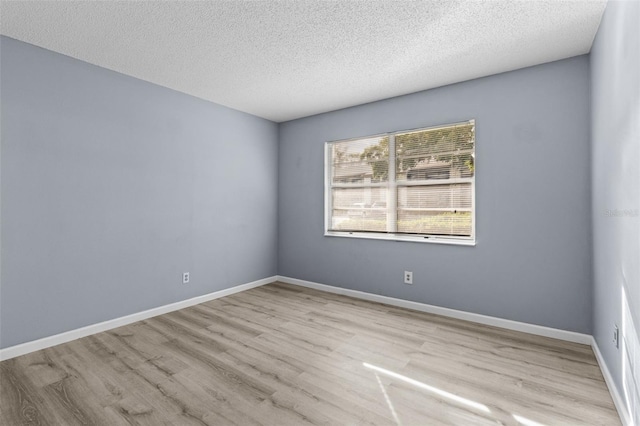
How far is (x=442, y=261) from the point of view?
3490mm

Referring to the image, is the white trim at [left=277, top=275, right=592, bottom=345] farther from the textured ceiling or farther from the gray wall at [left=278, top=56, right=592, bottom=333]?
the textured ceiling

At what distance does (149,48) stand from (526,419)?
3869 millimetres

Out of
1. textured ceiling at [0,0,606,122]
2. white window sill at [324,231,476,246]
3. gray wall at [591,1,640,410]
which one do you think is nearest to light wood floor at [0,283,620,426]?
gray wall at [591,1,640,410]

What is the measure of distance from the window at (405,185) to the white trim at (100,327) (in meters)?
1.87

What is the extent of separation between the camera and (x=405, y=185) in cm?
386

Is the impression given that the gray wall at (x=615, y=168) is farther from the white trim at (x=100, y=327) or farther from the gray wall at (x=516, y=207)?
the white trim at (x=100, y=327)

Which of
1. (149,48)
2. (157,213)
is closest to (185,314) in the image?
(157,213)

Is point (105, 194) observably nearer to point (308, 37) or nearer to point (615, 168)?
point (308, 37)

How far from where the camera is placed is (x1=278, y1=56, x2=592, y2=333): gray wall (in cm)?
278

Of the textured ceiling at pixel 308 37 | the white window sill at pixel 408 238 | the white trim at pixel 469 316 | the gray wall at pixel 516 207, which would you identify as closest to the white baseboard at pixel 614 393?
the white trim at pixel 469 316

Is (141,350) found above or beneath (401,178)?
beneath

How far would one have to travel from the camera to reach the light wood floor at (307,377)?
1.83m

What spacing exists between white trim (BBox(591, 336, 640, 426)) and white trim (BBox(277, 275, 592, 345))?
244 millimetres

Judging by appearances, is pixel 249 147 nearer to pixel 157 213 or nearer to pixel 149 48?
pixel 157 213
